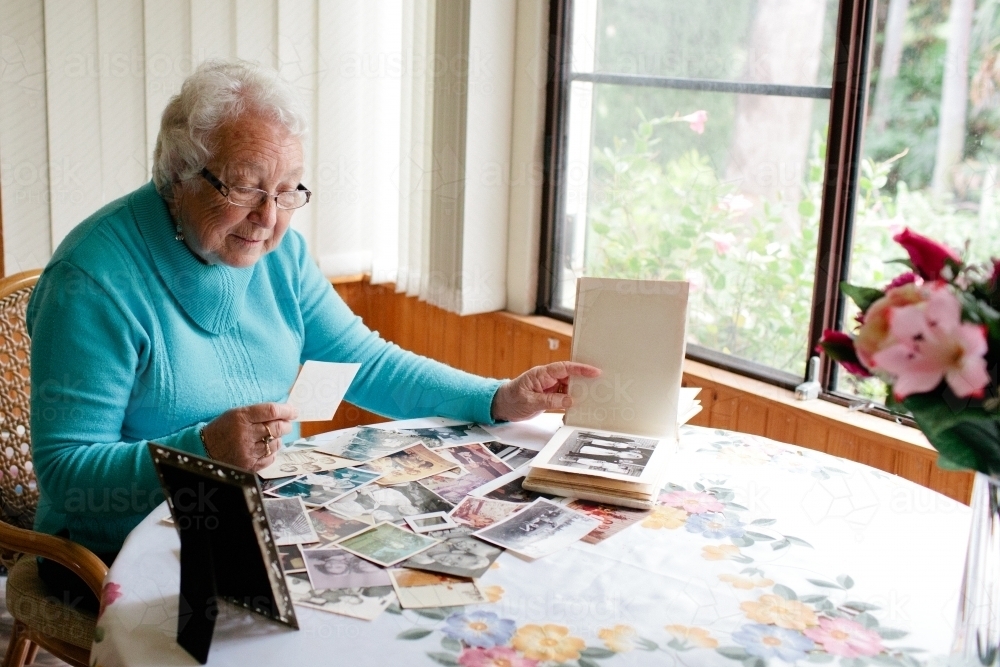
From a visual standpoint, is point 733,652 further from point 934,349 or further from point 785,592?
point 934,349

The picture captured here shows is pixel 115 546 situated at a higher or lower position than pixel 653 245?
lower

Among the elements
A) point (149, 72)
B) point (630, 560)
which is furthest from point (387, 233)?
point (630, 560)

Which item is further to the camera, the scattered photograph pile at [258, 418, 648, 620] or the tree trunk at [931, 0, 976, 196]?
the tree trunk at [931, 0, 976, 196]

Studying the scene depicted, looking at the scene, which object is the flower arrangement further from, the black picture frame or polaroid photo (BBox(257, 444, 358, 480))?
polaroid photo (BBox(257, 444, 358, 480))

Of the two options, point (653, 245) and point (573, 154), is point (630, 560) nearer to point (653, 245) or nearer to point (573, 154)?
point (653, 245)

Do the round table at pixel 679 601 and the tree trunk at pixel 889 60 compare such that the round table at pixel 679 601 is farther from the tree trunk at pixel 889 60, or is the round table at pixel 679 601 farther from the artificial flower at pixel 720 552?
the tree trunk at pixel 889 60

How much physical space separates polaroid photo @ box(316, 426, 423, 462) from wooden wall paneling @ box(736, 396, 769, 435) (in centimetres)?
91

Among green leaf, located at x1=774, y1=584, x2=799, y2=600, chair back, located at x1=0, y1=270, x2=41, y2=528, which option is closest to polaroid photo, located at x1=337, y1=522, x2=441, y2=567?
green leaf, located at x1=774, y1=584, x2=799, y2=600

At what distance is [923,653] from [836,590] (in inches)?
5.7

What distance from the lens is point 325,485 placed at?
1504 mm

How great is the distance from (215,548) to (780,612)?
0.65 metres

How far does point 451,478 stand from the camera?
154cm

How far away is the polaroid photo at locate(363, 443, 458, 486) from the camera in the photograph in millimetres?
1539

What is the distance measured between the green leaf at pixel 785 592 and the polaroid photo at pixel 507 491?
1.26 feet
